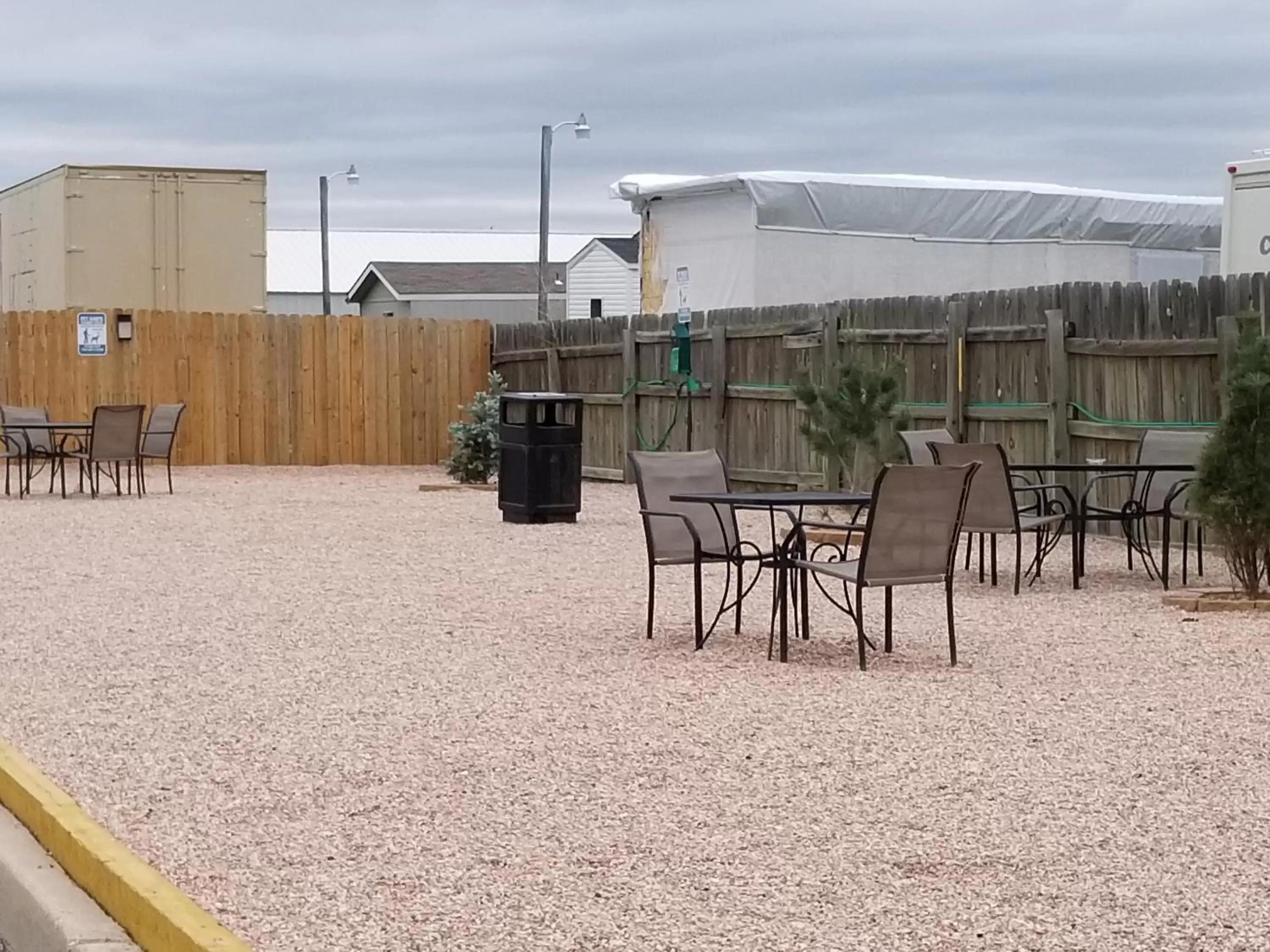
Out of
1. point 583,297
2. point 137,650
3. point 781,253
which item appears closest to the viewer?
point 137,650

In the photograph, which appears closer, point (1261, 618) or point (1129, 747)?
point (1129, 747)

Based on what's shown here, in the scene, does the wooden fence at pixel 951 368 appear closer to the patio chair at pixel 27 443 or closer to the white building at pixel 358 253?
the patio chair at pixel 27 443

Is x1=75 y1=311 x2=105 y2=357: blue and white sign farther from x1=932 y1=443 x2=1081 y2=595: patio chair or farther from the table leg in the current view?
the table leg

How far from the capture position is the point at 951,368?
53.2 feet

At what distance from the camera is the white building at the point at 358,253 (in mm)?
63031

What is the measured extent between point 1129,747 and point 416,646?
3.74m

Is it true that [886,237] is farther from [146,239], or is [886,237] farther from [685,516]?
[685,516]

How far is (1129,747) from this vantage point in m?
6.88

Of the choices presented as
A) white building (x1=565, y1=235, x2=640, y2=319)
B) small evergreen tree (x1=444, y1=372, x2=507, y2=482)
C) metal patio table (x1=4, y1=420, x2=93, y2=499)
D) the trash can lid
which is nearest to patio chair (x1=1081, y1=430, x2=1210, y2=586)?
the trash can lid

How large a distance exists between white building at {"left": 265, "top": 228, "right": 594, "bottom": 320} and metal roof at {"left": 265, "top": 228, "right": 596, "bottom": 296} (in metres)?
0.03

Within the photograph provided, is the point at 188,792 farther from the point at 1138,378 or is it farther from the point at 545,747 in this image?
the point at 1138,378

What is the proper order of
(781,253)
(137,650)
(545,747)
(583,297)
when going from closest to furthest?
(545,747)
(137,650)
(781,253)
(583,297)

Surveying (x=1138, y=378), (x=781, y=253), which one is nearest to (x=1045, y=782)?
(x=1138, y=378)

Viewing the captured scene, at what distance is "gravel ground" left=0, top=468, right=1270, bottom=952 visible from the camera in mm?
4848
